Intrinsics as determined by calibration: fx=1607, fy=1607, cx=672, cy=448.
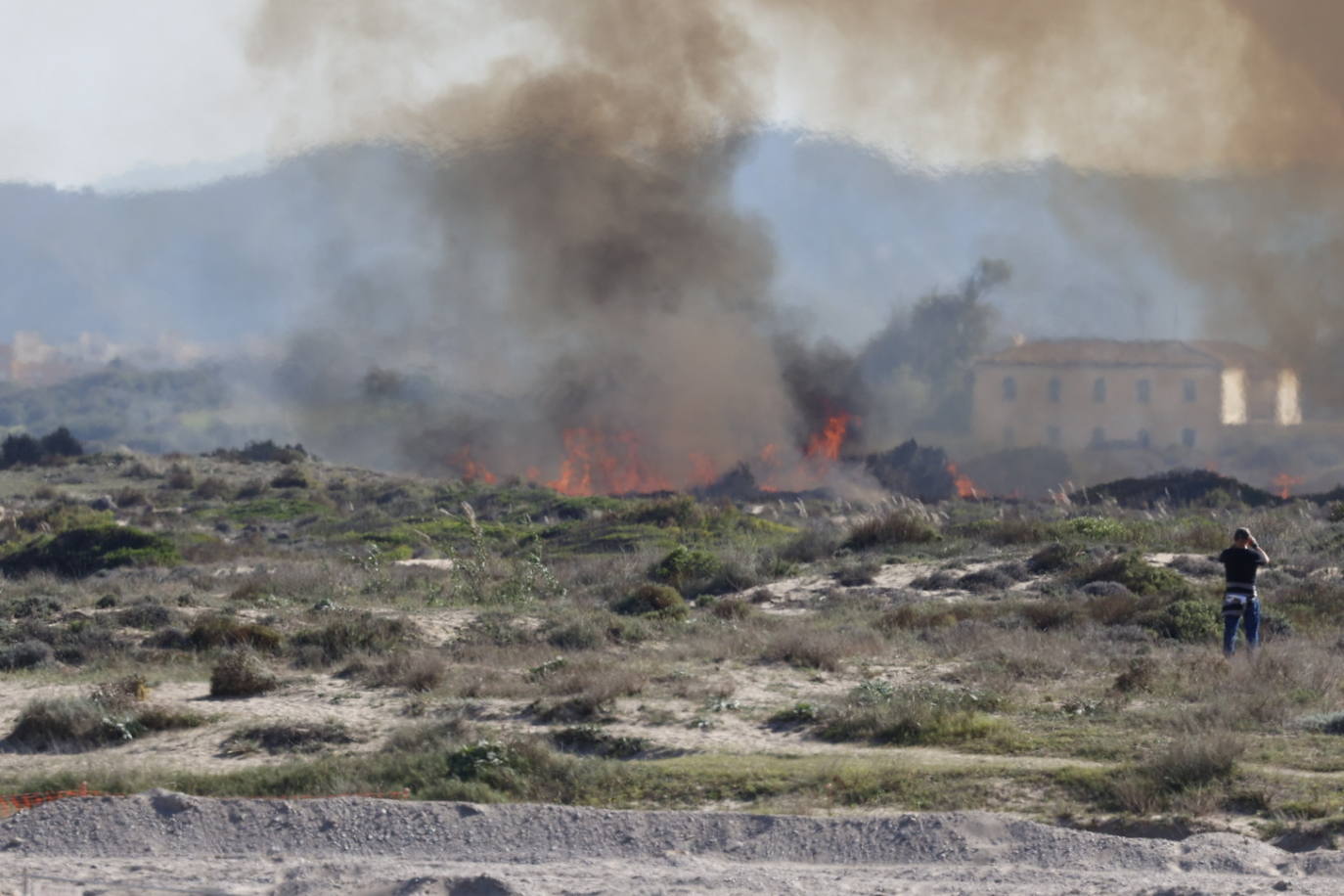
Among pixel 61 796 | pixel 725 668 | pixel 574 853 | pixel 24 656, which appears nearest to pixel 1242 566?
pixel 725 668

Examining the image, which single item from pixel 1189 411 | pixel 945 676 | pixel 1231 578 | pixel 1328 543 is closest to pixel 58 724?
pixel 945 676

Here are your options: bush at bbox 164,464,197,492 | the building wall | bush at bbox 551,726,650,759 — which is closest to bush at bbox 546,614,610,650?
bush at bbox 551,726,650,759

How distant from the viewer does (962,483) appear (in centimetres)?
5603

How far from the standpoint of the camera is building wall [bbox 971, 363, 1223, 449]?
56.7 m

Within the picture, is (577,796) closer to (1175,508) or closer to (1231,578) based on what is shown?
(1231,578)

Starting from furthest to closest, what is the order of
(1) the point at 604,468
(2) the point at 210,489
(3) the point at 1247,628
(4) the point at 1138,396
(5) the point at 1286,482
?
(1) the point at 604,468 < (4) the point at 1138,396 < (2) the point at 210,489 < (5) the point at 1286,482 < (3) the point at 1247,628

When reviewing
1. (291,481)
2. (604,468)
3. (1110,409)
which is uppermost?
(1110,409)

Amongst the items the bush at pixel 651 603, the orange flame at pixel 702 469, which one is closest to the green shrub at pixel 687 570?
the bush at pixel 651 603

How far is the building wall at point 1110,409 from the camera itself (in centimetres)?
5669

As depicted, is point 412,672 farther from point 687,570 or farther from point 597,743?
point 687,570

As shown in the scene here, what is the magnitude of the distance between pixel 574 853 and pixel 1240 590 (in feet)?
33.8

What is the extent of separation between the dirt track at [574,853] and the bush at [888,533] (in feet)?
75.2

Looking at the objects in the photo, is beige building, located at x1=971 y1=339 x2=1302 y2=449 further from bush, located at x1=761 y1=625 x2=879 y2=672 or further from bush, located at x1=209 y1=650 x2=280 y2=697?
bush, located at x1=209 y1=650 x2=280 y2=697

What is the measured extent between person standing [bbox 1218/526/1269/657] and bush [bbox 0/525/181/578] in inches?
968
